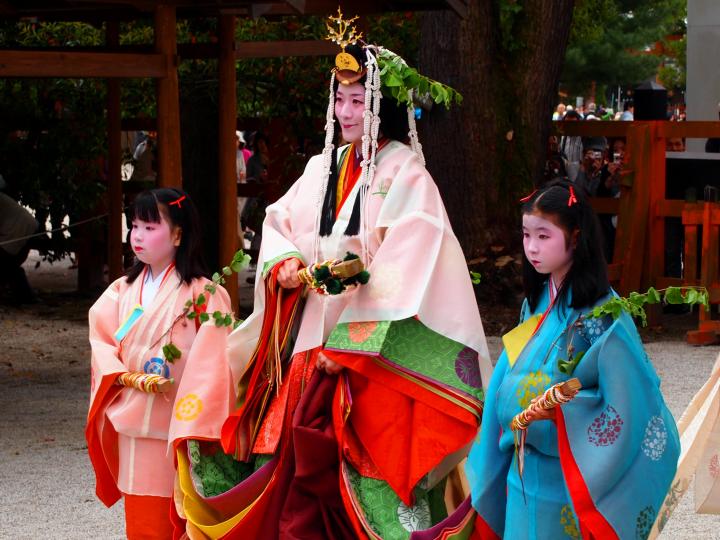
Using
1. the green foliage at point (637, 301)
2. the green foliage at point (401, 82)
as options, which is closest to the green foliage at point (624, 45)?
the green foliage at point (401, 82)

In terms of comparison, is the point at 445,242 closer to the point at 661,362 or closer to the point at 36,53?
the point at 36,53

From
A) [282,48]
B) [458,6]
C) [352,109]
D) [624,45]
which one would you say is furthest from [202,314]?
[624,45]

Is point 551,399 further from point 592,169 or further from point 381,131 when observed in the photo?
point 592,169

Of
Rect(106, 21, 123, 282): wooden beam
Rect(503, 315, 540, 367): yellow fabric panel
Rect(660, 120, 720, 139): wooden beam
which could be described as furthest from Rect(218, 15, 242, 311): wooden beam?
Rect(503, 315, 540, 367): yellow fabric panel

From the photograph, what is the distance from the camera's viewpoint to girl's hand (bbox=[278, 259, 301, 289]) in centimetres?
395

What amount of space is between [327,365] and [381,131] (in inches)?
31.4

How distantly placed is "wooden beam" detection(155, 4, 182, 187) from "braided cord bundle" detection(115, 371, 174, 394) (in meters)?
3.04

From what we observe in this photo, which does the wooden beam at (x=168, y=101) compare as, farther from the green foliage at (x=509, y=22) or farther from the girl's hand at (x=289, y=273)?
the green foliage at (x=509, y=22)

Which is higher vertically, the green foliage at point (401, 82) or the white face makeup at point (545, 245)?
the green foliage at point (401, 82)

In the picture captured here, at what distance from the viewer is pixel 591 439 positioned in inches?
121

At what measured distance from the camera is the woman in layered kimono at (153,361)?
13.3 feet

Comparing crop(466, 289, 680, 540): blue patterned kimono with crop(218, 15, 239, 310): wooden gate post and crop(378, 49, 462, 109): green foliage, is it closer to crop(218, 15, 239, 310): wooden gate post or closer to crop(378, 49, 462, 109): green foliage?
crop(378, 49, 462, 109): green foliage

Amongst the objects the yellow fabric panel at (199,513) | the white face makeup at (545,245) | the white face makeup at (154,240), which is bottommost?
the yellow fabric panel at (199,513)

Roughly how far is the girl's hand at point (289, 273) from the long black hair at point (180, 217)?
0.33 m
